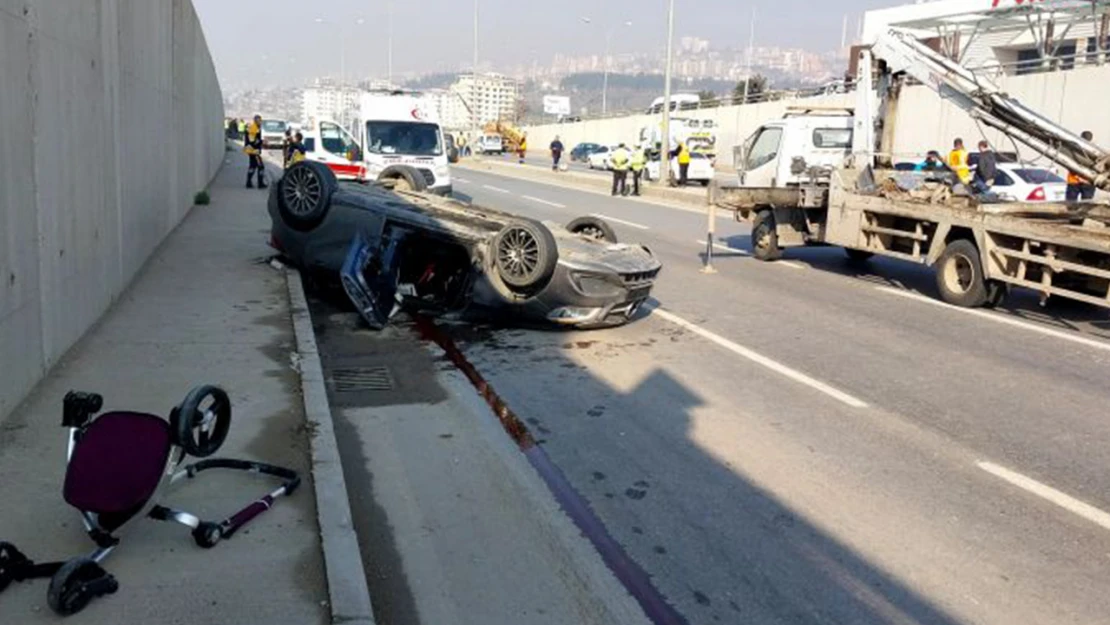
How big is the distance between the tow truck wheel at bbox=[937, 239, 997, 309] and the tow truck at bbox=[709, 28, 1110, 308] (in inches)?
0.6

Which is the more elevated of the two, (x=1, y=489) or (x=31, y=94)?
(x=31, y=94)

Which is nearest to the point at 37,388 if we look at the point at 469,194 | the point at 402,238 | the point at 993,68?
the point at 402,238

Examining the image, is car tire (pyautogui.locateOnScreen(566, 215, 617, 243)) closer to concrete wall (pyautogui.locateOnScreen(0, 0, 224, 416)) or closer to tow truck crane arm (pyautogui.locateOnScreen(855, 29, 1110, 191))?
concrete wall (pyautogui.locateOnScreen(0, 0, 224, 416))

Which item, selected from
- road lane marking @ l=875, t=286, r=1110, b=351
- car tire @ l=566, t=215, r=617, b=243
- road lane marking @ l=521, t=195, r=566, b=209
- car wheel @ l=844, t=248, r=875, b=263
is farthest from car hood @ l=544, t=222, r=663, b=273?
road lane marking @ l=521, t=195, r=566, b=209

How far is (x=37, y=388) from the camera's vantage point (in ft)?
21.0

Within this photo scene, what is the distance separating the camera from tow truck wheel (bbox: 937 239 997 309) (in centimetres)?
1155

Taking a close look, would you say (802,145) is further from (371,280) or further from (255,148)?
(255,148)

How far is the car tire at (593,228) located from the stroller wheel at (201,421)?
686 centimetres

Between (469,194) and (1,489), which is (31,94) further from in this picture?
(469,194)

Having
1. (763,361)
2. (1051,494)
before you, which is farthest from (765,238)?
(1051,494)

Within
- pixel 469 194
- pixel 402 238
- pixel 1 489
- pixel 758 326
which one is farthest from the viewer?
pixel 469 194

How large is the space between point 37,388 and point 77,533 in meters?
2.32

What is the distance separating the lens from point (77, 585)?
3.80 m

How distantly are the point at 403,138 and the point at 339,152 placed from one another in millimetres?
1991
